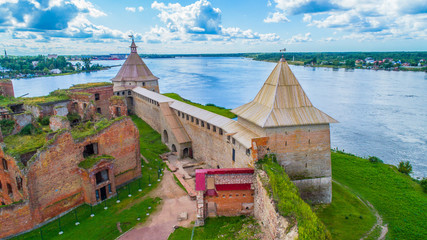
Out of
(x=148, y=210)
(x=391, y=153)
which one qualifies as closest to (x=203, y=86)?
(x=391, y=153)

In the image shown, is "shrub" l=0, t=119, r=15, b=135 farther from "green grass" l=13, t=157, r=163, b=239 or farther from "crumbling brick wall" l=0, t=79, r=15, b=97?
"crumbling brick wall" l=0, t=79, r=15, b=97

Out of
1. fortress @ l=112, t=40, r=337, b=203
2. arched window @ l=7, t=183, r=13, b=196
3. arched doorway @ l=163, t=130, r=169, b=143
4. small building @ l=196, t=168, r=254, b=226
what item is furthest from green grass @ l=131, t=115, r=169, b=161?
arched window @ l=7, t=183, r=13, b=196

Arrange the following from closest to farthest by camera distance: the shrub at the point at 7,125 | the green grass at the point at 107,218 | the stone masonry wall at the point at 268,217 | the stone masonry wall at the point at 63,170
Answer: the stone masonry wall at the point at 268,217 < the green grass at the point at 107,218 < the stone masonry wall at the point at 63,170 < the shrub at the point at 7,125

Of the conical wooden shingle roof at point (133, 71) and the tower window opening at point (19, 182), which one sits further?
the conical wooden shingle roof at point (133, 71)

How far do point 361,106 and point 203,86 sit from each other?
44.5 meters

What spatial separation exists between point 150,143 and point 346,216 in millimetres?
Result: 19822

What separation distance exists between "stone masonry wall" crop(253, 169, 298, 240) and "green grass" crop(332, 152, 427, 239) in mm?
7968

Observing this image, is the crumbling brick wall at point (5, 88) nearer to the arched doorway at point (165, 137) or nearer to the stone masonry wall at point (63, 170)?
the arched doorway at point (165, 137)

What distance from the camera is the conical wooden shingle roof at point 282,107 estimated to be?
17.5 meters

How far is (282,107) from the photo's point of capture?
18.2 m

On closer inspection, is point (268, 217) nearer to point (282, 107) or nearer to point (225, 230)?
point (225, 230)

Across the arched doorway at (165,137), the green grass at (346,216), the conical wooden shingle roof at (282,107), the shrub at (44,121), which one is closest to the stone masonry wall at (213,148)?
the conical wooden shingle roof at (282,107)

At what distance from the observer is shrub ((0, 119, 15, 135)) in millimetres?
19969

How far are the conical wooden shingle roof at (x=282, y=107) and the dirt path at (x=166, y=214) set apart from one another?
22.8 ft
